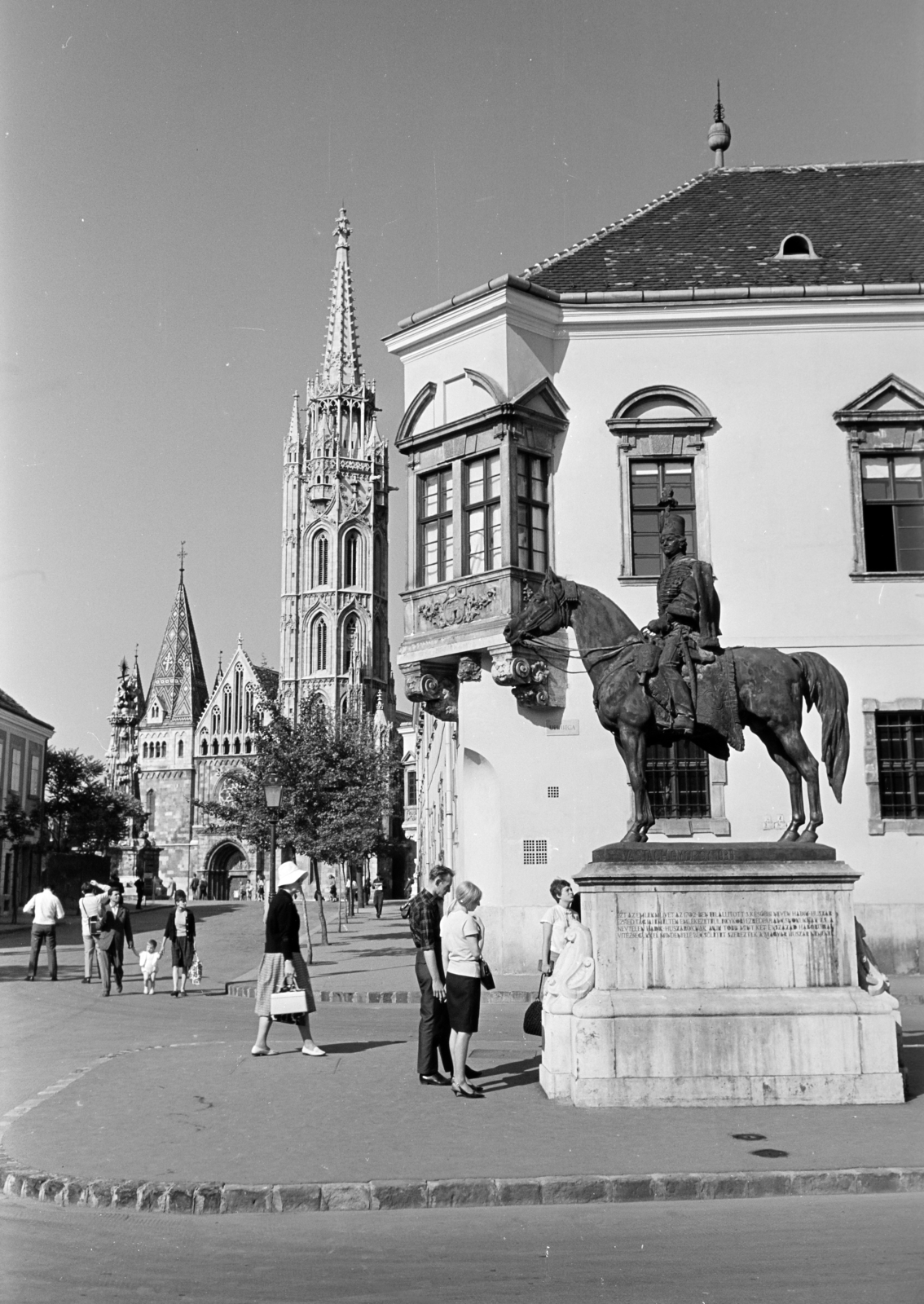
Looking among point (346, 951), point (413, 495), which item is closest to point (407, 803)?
point (346, 951)

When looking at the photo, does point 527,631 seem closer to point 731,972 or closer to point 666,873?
point 666,873

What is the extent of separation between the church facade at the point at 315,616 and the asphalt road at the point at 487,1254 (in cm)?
11300

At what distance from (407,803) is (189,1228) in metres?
96.0

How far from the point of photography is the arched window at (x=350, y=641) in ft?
404

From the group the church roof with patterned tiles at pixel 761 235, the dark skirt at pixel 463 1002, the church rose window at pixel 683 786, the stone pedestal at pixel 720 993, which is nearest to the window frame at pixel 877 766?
the church rose window at pixel 683 786

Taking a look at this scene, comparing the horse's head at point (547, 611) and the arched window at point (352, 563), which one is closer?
the horse's head at point (547, 611)

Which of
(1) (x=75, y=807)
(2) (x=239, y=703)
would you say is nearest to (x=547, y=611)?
(1) (x=75, y=807)

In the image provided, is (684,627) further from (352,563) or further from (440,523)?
(352,563)

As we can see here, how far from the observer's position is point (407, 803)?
337 feet

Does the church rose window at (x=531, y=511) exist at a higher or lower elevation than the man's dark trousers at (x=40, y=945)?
higher

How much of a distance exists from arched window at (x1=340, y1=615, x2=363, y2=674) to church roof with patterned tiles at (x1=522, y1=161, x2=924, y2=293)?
314 ft

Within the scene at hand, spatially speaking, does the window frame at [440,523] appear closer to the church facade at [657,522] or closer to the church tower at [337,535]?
the church facade at [657,522]

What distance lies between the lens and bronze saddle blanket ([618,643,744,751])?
11.8m

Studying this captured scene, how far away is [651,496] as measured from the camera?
23250mm
